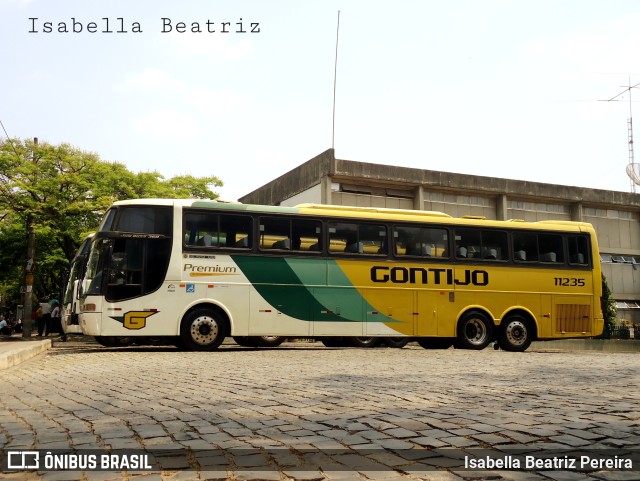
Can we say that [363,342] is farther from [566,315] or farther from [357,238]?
[566,315]

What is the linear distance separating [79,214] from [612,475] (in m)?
30.0

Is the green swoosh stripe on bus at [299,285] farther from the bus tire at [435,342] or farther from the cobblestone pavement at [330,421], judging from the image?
the cobblestone pavement at [330,421]

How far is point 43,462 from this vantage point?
3871mm

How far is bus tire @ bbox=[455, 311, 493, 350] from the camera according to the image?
17266 mm

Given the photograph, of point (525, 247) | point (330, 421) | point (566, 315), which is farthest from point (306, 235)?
point (330, 421)

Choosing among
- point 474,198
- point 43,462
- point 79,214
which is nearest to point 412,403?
point 43,462

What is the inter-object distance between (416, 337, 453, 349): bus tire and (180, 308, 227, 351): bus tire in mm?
5797

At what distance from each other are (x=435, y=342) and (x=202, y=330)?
7.06 meters

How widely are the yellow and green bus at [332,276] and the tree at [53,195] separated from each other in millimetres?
15052

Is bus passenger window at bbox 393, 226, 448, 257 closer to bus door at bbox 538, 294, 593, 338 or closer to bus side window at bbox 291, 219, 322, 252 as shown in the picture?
bus side window at bbox 291, 219, 322, 252

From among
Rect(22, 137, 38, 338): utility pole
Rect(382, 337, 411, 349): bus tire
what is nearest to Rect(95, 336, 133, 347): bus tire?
Rect(22, 137, 38, 338): utility pole

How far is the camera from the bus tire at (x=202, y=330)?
49.6ft

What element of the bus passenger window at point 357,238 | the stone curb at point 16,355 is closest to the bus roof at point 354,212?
the bus passenger window at point 357,238

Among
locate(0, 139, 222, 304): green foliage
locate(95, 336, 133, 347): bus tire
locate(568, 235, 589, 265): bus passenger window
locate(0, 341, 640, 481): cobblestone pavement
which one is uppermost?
locate(0, 139, 222, 304): green foliage
